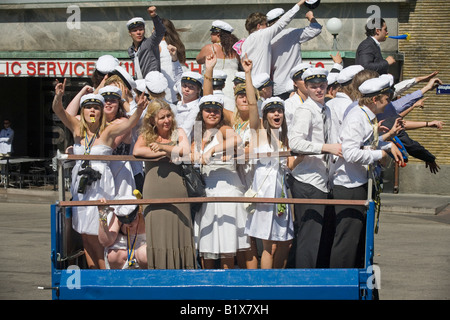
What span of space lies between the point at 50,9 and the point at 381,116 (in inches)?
641

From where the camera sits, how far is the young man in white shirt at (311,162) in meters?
7.01

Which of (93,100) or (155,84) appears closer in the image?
(93,100)

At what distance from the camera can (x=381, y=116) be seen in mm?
9094

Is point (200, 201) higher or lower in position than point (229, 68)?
lower

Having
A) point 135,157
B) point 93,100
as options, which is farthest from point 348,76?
point 135,157

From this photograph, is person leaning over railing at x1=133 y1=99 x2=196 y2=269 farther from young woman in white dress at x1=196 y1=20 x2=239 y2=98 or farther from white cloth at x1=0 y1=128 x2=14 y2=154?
white cloth at x1=0 y1=128 x2=14 y2=154

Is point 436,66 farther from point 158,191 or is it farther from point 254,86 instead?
point 158,191

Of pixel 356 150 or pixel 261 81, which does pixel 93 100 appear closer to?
pixel 261 81

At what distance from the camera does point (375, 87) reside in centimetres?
737

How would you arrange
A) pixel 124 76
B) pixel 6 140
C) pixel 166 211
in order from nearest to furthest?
pixel 166 211
pixel 124 76
pixel 6 140

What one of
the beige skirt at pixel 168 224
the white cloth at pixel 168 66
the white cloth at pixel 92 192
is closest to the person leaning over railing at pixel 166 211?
the beige skirt at pixel 168 224

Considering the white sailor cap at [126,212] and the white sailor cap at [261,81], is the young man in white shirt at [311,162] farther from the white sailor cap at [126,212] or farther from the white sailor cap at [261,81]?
the white sailor cap at [126,212]

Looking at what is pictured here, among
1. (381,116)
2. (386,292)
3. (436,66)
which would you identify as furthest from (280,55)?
(436,66)

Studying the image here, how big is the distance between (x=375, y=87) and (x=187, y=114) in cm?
189
